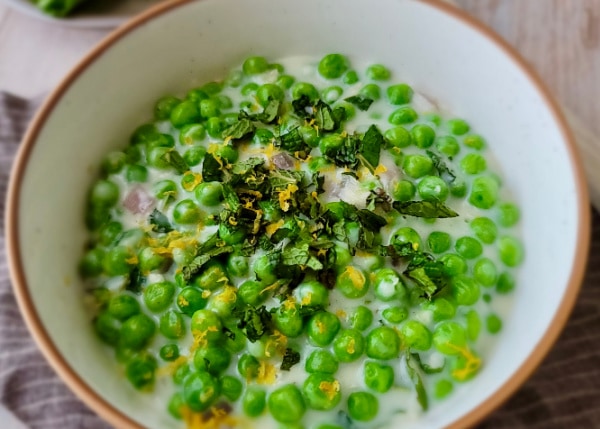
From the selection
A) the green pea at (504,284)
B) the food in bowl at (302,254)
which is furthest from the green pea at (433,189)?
the green pea at (504,284)

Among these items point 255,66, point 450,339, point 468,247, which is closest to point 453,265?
point 468,247

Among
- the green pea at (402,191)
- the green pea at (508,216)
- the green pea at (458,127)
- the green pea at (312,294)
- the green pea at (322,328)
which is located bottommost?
the green pea at (322,328)

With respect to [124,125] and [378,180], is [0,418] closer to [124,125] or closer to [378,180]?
[124,125]

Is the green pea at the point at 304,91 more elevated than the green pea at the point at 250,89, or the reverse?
the green pea at the point at 304,91

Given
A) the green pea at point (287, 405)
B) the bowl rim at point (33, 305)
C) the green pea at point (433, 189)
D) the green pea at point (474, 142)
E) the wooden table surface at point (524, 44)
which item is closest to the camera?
the bowl rim at point (33, 305)

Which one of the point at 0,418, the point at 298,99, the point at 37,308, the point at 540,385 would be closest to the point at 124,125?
the point at 298,99

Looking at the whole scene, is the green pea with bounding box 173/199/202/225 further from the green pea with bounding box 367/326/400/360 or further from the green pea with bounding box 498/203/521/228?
the green pea with bounding box 498/203/521/228

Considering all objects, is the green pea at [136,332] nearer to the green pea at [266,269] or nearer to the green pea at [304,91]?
the green pea at [266,269]

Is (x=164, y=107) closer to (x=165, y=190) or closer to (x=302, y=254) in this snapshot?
(x=165, y=190)
